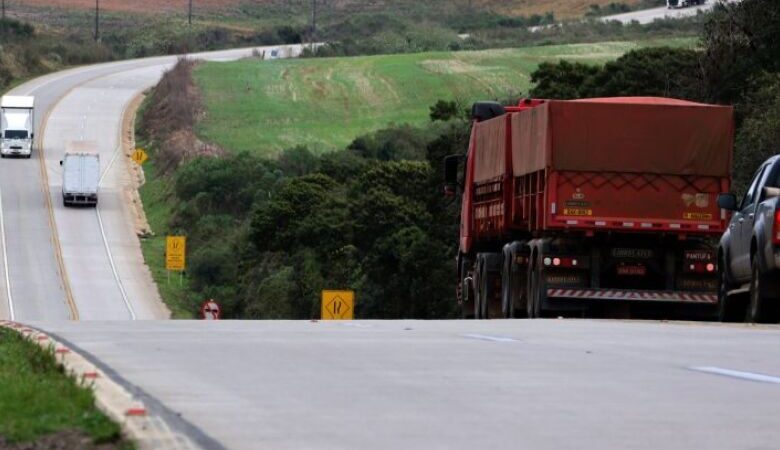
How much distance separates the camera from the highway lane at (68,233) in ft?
209

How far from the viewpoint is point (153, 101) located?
113000 mm

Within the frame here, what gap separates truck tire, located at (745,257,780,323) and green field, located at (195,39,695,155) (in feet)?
226

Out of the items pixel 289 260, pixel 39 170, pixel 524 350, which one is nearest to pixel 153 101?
pixel 39 170

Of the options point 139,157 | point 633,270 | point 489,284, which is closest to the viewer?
point 633,270

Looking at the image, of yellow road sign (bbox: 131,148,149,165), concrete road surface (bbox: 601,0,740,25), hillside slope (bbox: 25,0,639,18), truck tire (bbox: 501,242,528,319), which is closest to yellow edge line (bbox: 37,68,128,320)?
yellow road sign (bbox: 131,148,149,165)

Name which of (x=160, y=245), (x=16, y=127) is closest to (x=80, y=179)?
(x=160, y=245)

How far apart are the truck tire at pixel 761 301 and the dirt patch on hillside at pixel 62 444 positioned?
15.8 metres

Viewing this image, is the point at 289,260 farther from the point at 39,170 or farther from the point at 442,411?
the point at 442,411

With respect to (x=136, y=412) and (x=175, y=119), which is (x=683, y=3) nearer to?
(x=175, y=119)

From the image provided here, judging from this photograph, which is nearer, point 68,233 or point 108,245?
point 108,245

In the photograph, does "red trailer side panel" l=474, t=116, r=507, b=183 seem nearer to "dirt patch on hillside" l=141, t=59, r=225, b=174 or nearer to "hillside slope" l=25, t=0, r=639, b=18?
"dirt patch on hillside" l=141, t=59, r=225, b=174

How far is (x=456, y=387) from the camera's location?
12.1 metres

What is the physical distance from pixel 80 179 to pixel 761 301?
64211 mm

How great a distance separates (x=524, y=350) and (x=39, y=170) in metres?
81.4
